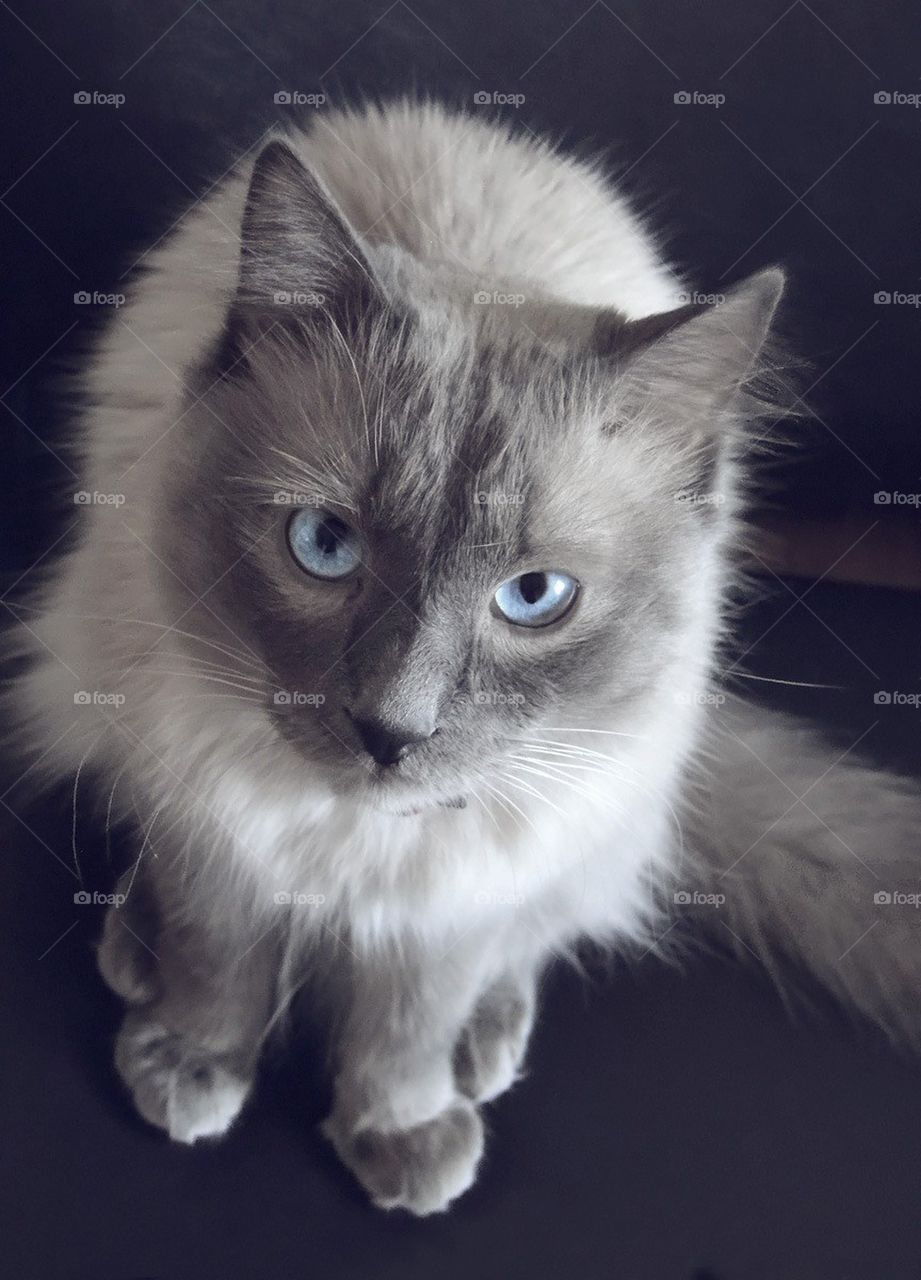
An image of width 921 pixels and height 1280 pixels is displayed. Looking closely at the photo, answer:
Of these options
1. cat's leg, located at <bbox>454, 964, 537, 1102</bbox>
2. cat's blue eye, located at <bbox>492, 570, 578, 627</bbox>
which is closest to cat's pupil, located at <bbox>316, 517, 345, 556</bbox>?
cat's blue eye, located at <bbox>492, 570, 578, 627</bbox>

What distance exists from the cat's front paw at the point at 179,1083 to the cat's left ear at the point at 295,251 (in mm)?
699

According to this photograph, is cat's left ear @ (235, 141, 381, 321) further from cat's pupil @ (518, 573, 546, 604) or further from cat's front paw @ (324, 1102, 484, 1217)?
cat's front paw @ (324, 1102, 484, 1217)

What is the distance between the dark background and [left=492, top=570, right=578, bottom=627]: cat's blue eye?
9.7 inches

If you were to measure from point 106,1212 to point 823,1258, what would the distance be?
0.70m

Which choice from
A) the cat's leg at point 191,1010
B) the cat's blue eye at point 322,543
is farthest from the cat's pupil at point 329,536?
the cat's leg at point 191,1010

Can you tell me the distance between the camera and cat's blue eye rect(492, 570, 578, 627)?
2.85ft

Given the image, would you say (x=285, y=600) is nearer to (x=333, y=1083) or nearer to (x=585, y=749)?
(x=585, y=749)

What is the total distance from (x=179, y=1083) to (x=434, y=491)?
0.63 m

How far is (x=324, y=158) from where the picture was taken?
3.26 feet

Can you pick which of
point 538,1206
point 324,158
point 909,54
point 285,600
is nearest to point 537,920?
point 538,1206

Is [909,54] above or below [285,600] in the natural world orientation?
above

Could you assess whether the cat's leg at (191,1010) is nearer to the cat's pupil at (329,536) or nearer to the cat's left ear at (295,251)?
the cat's pupil at (329,536)

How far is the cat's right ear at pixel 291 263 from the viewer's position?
79 centimetres

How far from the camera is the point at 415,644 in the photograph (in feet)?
2.73
